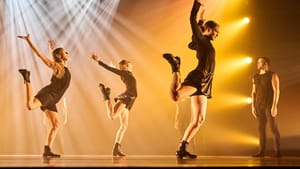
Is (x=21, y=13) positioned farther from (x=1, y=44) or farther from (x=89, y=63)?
(x=89, y=63)

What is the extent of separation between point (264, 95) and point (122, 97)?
1344 millimetres

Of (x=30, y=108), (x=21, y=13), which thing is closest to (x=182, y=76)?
(x=30, y=108)

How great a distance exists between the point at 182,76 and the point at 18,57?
5.22 feet

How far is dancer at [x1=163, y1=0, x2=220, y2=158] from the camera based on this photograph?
389 centimetres

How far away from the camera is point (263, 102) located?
3916 millimetres

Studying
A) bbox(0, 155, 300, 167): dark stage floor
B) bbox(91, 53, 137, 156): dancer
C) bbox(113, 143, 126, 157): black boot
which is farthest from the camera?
bbox(91, 53, 137, 156): dancer

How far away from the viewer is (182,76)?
13.0 feet

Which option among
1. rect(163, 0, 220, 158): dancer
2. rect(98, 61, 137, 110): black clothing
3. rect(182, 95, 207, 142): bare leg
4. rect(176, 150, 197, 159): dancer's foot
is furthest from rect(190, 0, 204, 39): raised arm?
rect(176, 150, 197, 159): dancer's foot

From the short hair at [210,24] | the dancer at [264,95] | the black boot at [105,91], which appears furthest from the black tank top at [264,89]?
the black boot at [105,91]

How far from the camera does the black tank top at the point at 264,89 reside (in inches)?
154

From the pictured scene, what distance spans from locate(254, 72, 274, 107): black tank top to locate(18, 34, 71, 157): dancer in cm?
180

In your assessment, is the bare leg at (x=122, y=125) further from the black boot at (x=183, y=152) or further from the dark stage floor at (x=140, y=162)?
the black boot at (x=183, y=152)

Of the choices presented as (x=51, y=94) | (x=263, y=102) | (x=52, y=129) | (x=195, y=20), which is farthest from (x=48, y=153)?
(x=263, y=102)

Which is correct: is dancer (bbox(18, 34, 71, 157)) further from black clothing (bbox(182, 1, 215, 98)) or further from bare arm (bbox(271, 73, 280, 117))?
bare arm (bbox(271, 73, 280, 117))
